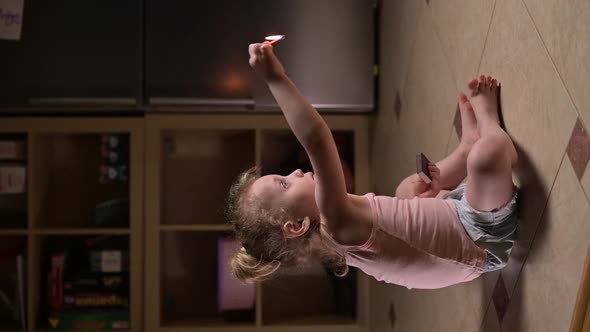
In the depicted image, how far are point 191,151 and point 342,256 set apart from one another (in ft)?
4.87

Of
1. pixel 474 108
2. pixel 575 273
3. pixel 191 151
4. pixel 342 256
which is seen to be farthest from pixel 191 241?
pixel 575 273

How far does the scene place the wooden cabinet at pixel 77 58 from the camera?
2344 millimetres

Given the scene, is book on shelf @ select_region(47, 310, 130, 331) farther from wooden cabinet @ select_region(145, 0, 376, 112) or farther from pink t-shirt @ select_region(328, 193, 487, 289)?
pink t-shirt @ select_region(328, 193, 487, 289)

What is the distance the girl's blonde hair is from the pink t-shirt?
0.10 metres

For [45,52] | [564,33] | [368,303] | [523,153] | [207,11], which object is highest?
[207,11]

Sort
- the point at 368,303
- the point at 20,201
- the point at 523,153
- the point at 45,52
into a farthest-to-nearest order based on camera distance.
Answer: the point at 20,201 < the point at 368,303 < the point at 45,52 < the point at 523,153

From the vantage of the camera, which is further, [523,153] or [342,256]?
[342,256]

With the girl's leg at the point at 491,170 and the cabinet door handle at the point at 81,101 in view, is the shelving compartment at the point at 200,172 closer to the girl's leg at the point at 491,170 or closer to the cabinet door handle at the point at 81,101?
the cabinet door handle at the point at 81,101

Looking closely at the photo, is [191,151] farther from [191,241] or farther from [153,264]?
[153,264]

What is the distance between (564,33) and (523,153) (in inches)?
10.1

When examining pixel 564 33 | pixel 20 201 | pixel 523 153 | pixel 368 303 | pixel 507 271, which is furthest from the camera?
pixel 20 201

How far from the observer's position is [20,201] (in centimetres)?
273

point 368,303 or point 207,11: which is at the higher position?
point 207,11

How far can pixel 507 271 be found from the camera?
1.36 m
